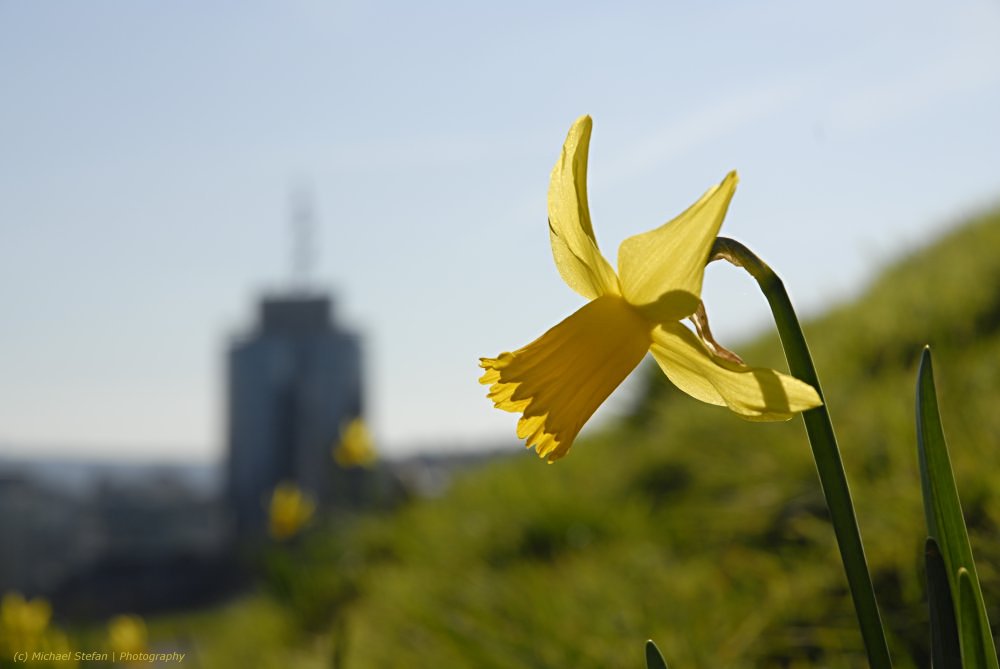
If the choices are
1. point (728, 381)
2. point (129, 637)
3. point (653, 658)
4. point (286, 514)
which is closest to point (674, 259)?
point (728, 381)

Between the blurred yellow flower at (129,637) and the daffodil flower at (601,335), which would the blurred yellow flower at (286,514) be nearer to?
the blurred yellow flower at (129,637)

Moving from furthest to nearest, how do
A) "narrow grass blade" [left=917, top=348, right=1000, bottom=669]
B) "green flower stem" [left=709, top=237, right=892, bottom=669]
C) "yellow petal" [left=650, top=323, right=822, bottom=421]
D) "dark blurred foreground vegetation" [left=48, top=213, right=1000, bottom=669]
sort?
1. "dark blurred foreground vegetation" [left=48, top=213, right=1000, bottom=669]
2. "narrow grass blade" [left=917, top=348, right=1000, bottom=669]
3. "green flower stem" [left=709, top=237, right=892, bottom=669]
4. "yellow petal" [left=650, top=323, right=822, bottom=421]

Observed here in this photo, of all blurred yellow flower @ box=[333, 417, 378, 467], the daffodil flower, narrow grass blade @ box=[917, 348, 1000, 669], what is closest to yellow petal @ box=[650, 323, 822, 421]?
the daffodil flower

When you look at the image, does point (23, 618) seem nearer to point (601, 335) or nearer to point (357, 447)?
point (357, 447)

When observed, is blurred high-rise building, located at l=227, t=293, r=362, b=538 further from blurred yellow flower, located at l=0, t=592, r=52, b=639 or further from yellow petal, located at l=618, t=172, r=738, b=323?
yellow petal, located at l=618, t=172, r=738, b=323

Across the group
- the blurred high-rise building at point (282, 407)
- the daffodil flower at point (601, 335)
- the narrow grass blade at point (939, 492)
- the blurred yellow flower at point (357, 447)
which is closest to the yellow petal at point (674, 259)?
the daffodil flower at point (601, 335)

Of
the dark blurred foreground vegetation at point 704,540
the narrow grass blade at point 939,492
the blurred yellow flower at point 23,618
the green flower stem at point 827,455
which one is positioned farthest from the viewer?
the blurred yellow flower at point 23,618

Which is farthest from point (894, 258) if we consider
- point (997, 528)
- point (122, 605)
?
point (122, 605)
